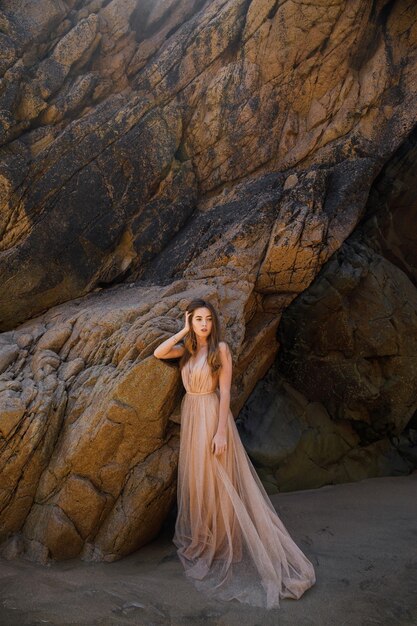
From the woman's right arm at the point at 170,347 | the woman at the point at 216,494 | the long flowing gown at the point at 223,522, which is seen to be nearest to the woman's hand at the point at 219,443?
the woman at the point at 216,494

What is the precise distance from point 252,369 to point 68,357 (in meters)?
2.62

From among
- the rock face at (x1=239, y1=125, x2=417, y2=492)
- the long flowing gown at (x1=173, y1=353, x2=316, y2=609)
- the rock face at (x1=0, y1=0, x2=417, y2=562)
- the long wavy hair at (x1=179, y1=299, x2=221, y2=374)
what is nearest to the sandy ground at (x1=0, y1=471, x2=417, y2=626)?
the long flowing gown at (x1=173, y1=353, x2=316, y2=609)

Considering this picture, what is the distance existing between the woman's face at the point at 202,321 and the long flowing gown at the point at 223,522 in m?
0.27

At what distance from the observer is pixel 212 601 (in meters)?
3.88

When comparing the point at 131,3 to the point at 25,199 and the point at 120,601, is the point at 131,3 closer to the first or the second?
the point at 25,199

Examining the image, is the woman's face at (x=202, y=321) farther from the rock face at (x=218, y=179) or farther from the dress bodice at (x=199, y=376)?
the rock face at (x=218, y=179)

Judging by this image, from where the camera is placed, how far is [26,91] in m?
6.25

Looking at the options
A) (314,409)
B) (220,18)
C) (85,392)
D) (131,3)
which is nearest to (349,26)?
(220,18)

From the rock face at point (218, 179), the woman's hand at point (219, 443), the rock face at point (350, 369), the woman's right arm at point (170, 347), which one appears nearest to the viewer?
the woman's hand at point (219, 443)

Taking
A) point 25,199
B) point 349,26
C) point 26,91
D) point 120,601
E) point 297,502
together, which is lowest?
point 297,502

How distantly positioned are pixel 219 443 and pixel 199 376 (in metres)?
0.68

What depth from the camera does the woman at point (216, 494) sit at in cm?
421

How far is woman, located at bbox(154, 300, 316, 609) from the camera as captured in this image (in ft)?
13.8

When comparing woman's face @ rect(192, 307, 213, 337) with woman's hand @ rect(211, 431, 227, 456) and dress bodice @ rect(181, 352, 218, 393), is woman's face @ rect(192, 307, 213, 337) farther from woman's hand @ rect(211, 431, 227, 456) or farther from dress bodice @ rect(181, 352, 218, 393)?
woman's hand @ rect(211, 431, 227, 456)
